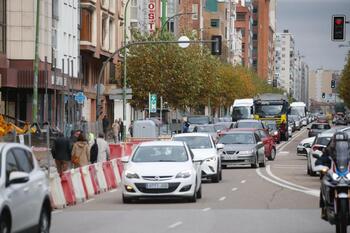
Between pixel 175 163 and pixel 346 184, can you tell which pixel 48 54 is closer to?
pixel 175 163

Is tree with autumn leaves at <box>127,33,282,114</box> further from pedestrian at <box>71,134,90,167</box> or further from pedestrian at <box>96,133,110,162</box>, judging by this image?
pedestrian at <box>71,134,90,167</box>

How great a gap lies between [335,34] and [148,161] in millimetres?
18940

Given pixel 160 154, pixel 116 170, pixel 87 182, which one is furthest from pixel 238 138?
pixel 160 154

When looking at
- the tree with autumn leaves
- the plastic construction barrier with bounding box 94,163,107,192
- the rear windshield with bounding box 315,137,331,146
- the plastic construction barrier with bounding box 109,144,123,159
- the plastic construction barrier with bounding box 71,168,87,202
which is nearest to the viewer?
the plastic construction barrier with bounding box 71,168,87,202

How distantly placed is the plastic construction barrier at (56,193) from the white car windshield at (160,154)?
202 cm

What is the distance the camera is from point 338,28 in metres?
42.2

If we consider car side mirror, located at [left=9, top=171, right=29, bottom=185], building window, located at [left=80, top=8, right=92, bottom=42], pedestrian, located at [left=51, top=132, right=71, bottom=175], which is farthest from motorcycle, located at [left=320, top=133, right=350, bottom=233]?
building window, located at [left=80, top=8, right=92, bottom=42]

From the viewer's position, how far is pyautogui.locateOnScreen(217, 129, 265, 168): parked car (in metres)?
42.1

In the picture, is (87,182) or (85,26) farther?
(85,26)

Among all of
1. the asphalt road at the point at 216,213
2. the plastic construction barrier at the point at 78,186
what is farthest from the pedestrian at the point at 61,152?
the plastic construction barrier at the point at 78,186

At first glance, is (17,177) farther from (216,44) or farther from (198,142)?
(216,44)

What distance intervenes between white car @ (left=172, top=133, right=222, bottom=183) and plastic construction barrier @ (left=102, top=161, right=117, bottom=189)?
103 inches

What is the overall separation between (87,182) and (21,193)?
1349 cm

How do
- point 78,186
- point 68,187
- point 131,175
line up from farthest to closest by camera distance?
point 78,186
point 68,187
point 131,175
